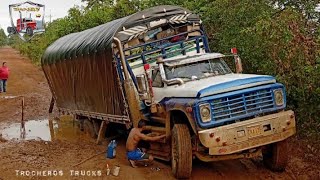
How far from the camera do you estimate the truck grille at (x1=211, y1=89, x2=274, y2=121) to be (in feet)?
20.7

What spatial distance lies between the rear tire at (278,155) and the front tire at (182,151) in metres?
1.47

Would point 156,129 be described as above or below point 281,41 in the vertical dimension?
below

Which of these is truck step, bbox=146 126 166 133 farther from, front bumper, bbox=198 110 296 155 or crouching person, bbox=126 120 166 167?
front bumper, bbox=198 110 296 155

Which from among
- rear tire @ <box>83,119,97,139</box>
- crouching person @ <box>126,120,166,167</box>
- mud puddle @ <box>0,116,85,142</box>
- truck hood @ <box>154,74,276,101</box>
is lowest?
mud puddle @ <box>0,116,85,142</box>

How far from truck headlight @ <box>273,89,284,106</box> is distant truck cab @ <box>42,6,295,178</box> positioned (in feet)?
0.05

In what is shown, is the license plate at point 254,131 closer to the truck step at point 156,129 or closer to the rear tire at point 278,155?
the rear tire at point 278,155

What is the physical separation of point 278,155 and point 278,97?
0.99 m

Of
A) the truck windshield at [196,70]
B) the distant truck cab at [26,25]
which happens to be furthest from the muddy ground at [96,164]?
the distant truck cab at [26,25]

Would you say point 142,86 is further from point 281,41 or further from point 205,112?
point 281,41

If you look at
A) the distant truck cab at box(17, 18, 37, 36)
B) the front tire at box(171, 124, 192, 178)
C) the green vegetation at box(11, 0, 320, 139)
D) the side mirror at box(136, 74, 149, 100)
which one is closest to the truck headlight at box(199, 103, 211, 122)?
the front tire at box(171, 124, 192, 178)

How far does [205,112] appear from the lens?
20.3ft

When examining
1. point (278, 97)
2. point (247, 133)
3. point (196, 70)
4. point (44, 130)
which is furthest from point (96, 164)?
point (44, 130)

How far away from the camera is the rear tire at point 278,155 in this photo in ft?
22.7

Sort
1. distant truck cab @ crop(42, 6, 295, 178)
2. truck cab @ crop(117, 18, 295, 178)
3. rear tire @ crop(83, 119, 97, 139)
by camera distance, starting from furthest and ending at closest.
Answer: rear tire @ crop(83, 119, 97, 139) < distant truck cab @ crop(42, 6, 295, 178) < truck cab @ crop(117, 18, 295, 178)
